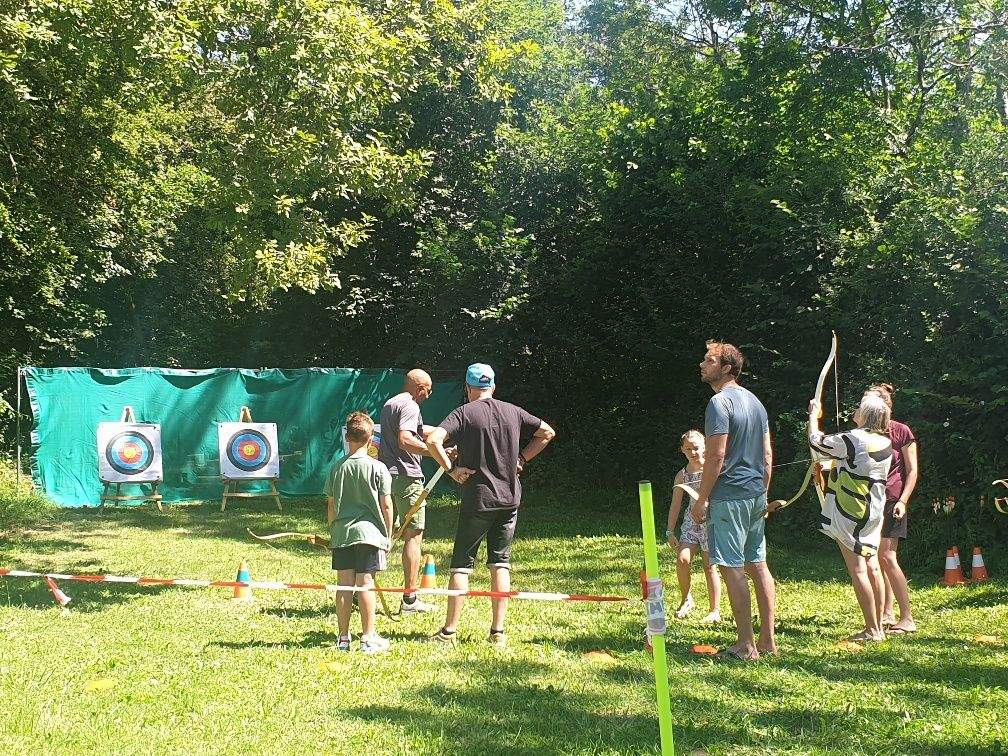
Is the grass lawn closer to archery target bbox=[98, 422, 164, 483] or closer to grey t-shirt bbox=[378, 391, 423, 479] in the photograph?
grey t-shirt bbox=[378, 391, 423, 479]

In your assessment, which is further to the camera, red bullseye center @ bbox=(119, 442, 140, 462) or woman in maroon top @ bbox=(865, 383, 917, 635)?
red bullseye center @ bbox=(119, 442, 140, 462)

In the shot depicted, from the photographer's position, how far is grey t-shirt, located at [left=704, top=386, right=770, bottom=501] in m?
6.20

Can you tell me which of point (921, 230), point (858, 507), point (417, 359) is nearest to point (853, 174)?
point (921, 230)

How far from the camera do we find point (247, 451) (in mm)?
16250

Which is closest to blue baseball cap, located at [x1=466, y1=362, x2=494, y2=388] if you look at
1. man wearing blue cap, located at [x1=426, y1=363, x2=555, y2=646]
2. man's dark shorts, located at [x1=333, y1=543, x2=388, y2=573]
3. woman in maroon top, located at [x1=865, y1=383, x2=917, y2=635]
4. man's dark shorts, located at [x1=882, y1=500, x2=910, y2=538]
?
man wearing blue cap, located at [x1=426, y1=363, x2=555, y2=646]

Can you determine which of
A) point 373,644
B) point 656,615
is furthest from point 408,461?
point 656,615

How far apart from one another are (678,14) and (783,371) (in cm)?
2123

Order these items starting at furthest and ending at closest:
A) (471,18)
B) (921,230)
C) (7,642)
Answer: (471,18), (921,230), (7,642)

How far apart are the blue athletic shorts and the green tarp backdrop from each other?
448 inches

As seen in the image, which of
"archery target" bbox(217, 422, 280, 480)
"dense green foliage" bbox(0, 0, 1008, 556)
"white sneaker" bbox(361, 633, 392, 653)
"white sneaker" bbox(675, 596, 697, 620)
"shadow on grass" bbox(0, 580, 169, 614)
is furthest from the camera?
"archery target" bbox(217, 422, 280, 480)

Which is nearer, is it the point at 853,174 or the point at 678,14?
the point at 853,174

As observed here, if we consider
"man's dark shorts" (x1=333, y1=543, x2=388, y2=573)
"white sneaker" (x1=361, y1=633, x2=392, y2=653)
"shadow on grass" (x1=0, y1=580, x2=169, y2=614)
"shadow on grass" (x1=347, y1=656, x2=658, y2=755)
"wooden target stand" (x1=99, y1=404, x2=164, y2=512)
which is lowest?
"shadow on grass" (x1=347, y1=656, x2=658, y2=755)

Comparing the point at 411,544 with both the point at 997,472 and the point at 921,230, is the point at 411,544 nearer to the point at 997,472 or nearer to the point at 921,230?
the point at 997,472

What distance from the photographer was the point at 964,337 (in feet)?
35.4
